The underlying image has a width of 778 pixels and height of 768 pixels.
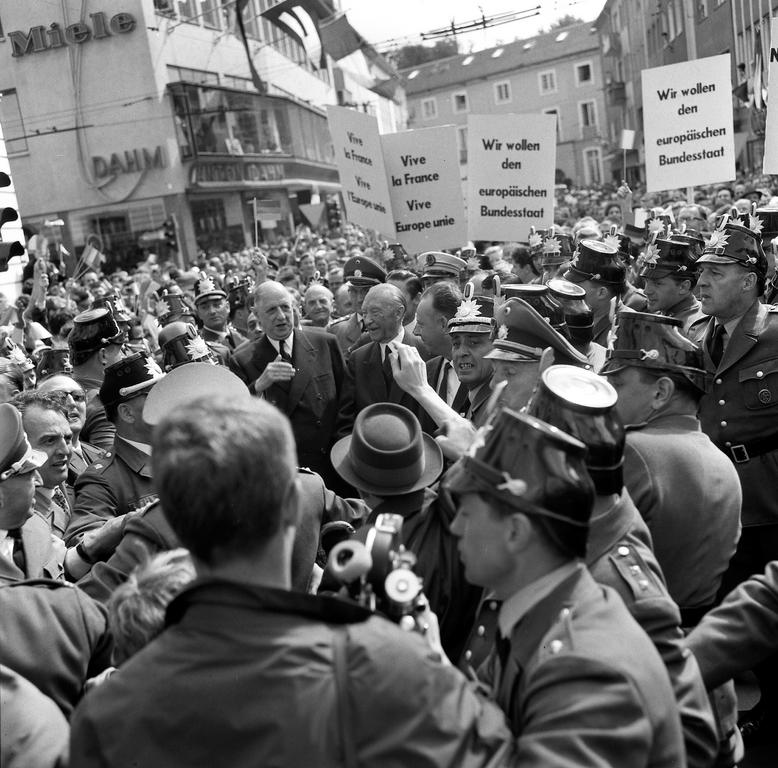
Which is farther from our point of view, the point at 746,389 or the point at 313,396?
the point at 313,396

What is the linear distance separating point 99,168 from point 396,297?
3550cm

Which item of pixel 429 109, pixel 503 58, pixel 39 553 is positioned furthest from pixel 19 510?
pixel 429 109

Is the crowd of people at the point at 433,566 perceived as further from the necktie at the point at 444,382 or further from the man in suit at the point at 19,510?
the necktie at the point at 444,382

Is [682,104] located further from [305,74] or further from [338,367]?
[305,74]

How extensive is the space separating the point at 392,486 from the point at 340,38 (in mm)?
18867

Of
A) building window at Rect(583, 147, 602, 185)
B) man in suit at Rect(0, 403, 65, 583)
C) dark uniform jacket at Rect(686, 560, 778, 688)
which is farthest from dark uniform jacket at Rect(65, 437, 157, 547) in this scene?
building window at Rect(583, 147, 602, 185)

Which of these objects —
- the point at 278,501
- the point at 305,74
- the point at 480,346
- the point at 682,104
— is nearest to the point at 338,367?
the point at 480,346

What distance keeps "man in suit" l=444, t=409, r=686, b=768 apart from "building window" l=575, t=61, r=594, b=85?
88096 mm

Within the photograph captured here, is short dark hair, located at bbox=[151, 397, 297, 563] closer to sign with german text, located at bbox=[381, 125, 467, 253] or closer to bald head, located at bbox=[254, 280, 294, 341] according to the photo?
bald head, located at bbox=[254, 280, 294, 341]

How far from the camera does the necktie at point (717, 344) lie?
5.49 metres

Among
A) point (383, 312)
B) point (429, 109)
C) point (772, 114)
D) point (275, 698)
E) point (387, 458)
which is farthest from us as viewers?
point (429, 109)

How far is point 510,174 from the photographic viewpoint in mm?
9625

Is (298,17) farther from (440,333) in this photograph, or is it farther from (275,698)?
(275,698)

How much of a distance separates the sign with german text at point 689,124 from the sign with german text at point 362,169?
2.88 meters
